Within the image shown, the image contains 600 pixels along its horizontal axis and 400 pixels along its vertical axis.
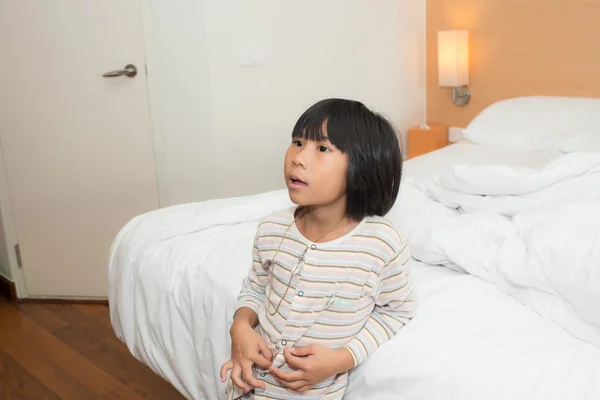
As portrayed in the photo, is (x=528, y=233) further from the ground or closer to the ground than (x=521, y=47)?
closer to the ground

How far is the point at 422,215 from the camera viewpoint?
4.98 ft

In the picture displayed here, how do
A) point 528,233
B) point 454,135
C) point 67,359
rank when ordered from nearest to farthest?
1. point 528,233
2. point 67,359
3. point 454,135

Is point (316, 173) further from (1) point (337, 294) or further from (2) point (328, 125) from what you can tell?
(1) point (337, 294)

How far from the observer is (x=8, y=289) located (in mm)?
2740

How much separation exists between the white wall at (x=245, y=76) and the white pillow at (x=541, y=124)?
2.09ft

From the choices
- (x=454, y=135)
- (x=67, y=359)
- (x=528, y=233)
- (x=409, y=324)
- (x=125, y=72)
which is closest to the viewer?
(x=409, y=324)

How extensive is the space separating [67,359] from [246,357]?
1380 mm

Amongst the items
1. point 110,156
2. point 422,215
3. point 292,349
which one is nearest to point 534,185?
point 422,215

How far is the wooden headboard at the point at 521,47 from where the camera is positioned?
8.84 ft

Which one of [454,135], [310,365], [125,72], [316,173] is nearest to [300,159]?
[316,173]

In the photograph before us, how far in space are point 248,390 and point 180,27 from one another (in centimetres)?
167

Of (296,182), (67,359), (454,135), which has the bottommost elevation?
(67,359)

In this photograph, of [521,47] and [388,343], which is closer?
[388,343]

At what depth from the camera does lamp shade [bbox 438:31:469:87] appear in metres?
2.96
